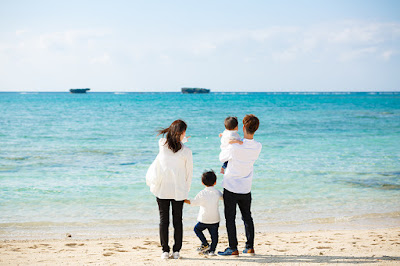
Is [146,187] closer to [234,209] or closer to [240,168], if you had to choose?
[234,209]

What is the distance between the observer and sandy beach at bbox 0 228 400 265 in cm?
451

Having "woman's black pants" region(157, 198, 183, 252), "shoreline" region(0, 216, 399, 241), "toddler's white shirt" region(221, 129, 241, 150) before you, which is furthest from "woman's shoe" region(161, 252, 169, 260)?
"shoreline" region(0, 216, 399, 241)

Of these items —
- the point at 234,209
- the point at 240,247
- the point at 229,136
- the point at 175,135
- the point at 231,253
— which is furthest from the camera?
the point at 240,247

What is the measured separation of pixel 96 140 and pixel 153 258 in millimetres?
15281

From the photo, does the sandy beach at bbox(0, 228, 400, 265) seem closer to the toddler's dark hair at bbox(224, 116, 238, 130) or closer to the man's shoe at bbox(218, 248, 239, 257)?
the man's shoe at bbox(218, 248, 239, 257)

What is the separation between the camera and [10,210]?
7.57 metres

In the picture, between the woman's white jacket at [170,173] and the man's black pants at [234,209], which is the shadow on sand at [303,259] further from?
the woman's white jacket at [170,173]

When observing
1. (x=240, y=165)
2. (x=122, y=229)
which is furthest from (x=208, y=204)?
(x=122, y=229)

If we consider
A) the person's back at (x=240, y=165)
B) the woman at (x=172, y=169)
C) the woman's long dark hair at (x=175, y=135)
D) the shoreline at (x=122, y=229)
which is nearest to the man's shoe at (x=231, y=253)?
the person's back at (x=240, y=165)

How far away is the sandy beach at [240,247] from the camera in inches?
178

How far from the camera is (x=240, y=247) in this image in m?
5.50

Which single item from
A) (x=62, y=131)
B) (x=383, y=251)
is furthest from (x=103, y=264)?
(x=62, y=131)

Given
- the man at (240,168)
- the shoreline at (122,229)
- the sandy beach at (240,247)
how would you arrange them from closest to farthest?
the man at (240,168), the sandy beach at (240,247), the shoreline at (122,229)

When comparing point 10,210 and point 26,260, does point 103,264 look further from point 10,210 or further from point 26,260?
point 10,210
